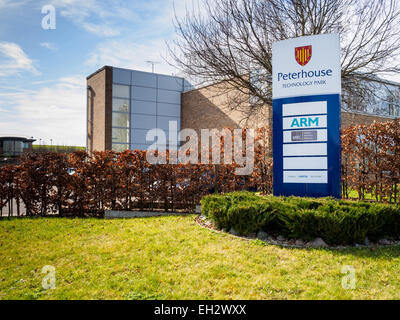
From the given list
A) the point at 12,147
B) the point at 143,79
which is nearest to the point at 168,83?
the point at 143,79

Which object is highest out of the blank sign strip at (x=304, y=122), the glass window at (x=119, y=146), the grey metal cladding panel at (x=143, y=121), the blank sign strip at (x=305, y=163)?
the grey metal cladding panel at (x=143, y=121)

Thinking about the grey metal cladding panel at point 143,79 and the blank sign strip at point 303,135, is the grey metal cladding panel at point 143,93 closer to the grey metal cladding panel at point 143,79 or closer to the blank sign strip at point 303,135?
the grey metal cladding panel at point 143,79

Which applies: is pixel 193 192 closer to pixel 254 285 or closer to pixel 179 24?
pixel 254 285

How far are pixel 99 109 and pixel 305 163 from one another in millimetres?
23377

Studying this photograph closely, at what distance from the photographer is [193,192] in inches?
369

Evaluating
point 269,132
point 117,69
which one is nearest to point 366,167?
point 269,132

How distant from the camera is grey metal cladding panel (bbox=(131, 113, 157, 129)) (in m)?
27.7

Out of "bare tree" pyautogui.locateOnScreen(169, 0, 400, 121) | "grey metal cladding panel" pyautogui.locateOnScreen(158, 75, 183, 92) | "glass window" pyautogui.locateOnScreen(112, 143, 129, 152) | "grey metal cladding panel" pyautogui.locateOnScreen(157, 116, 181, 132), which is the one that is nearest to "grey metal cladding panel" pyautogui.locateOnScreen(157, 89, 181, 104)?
"grey metal cladding panel" pyautogui.locateOnScreen(158, 75, 183, 92)

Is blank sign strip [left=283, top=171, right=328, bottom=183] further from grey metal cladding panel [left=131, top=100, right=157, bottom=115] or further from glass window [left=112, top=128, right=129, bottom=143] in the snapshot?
grey metal cladding panel [left=131, top=100, right=157, bottom=115]

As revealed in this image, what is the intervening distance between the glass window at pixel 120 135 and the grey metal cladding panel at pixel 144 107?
1.94 m

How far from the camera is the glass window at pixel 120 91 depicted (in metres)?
27.2

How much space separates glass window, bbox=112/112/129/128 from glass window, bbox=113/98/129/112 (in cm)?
38

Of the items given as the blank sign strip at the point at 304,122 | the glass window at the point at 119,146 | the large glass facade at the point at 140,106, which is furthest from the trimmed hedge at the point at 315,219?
the large glass facade at the point at 140,106
